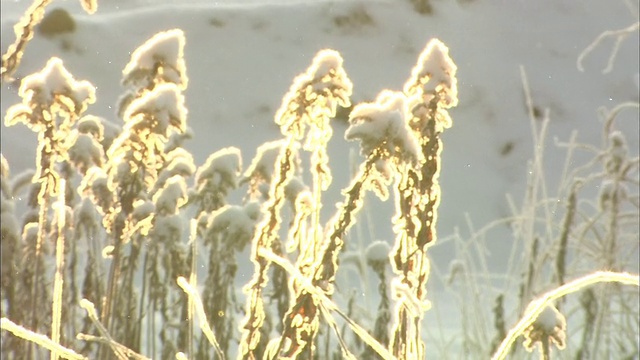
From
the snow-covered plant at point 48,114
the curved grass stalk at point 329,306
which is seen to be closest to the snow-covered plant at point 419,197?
the curved grass stalk at point 329,306

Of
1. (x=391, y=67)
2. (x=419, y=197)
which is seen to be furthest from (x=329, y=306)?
(x=391, y=67)

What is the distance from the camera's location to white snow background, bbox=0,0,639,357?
4457mm

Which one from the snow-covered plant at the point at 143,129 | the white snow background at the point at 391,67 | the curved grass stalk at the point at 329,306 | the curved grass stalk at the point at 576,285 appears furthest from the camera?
the white snow background at the point at 391,67

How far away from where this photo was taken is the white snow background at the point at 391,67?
4.46m

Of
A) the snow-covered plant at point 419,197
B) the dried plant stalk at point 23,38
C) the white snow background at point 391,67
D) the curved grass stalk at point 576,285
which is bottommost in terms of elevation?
the curved grass stalk at point 576,285

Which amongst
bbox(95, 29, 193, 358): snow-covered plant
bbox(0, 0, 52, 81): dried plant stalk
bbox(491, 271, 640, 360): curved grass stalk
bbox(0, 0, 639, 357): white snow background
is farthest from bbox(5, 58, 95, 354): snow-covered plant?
bbox(0, 0, 639, 357): white snow background

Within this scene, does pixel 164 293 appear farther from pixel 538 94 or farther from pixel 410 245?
pixel 538 94

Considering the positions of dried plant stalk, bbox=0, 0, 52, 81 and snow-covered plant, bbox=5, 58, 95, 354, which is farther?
snow-covered plant, bbox=5, 58, 95, 354

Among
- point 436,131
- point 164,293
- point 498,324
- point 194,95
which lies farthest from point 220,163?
point 194,95

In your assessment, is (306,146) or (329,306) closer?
(329,306)

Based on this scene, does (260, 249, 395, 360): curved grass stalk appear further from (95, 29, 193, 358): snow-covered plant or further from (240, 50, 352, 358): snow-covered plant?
(95, 29, 193, 358): snow-covered plant

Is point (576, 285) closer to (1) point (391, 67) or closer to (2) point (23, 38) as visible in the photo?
(2) point (23, 38)

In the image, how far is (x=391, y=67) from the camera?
15.5ft

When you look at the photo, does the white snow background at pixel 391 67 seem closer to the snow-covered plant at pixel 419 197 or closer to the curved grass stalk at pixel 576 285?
the snow-covered plant at pixel 419 197
